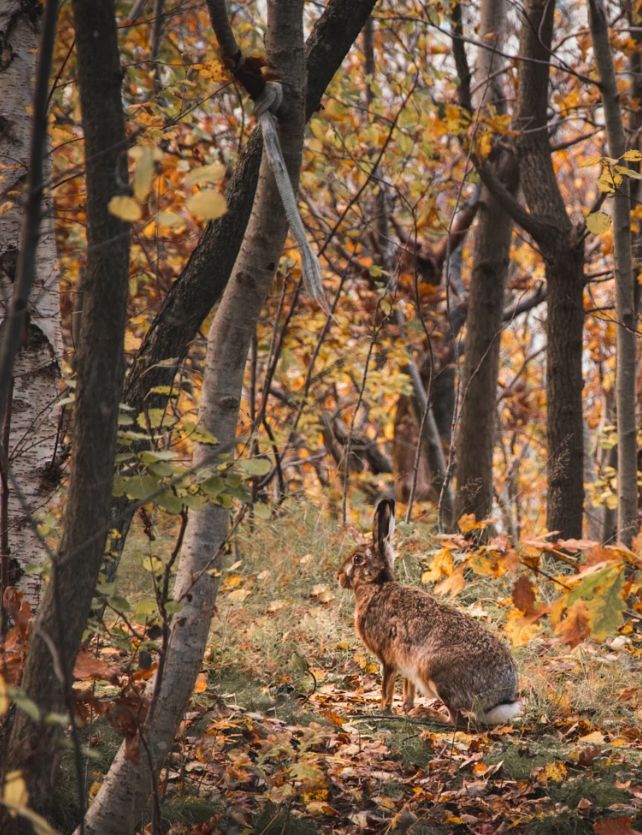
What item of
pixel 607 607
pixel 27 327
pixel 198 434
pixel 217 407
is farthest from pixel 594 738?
pixel 27 327

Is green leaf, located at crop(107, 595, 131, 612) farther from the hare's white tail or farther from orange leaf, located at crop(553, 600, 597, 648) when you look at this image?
the hare's white tail

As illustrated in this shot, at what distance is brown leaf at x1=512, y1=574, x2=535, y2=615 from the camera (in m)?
2.74

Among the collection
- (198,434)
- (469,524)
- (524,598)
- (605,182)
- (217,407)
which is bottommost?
(524,598)

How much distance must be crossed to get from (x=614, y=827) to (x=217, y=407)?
216 centimetres

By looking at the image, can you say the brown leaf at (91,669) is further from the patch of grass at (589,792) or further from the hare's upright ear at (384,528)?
the hare's upright ear at (384,528)

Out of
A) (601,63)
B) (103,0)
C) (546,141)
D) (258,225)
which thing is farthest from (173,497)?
(546,141)

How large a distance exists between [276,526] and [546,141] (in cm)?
458

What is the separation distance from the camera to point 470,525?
3.15 meters

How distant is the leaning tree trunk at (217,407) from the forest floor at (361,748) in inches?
12.5

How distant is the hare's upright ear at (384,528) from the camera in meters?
4.64

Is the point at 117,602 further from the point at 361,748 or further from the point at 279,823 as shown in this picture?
the point at 361,748

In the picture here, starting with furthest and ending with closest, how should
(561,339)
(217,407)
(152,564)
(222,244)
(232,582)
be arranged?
(561,339) → (232,582) → (222,244) → (217,407) → (152,564)

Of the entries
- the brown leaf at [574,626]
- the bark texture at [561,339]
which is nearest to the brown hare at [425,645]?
the brown leaf at [574,626]

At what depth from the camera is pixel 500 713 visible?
4148 millimetres
